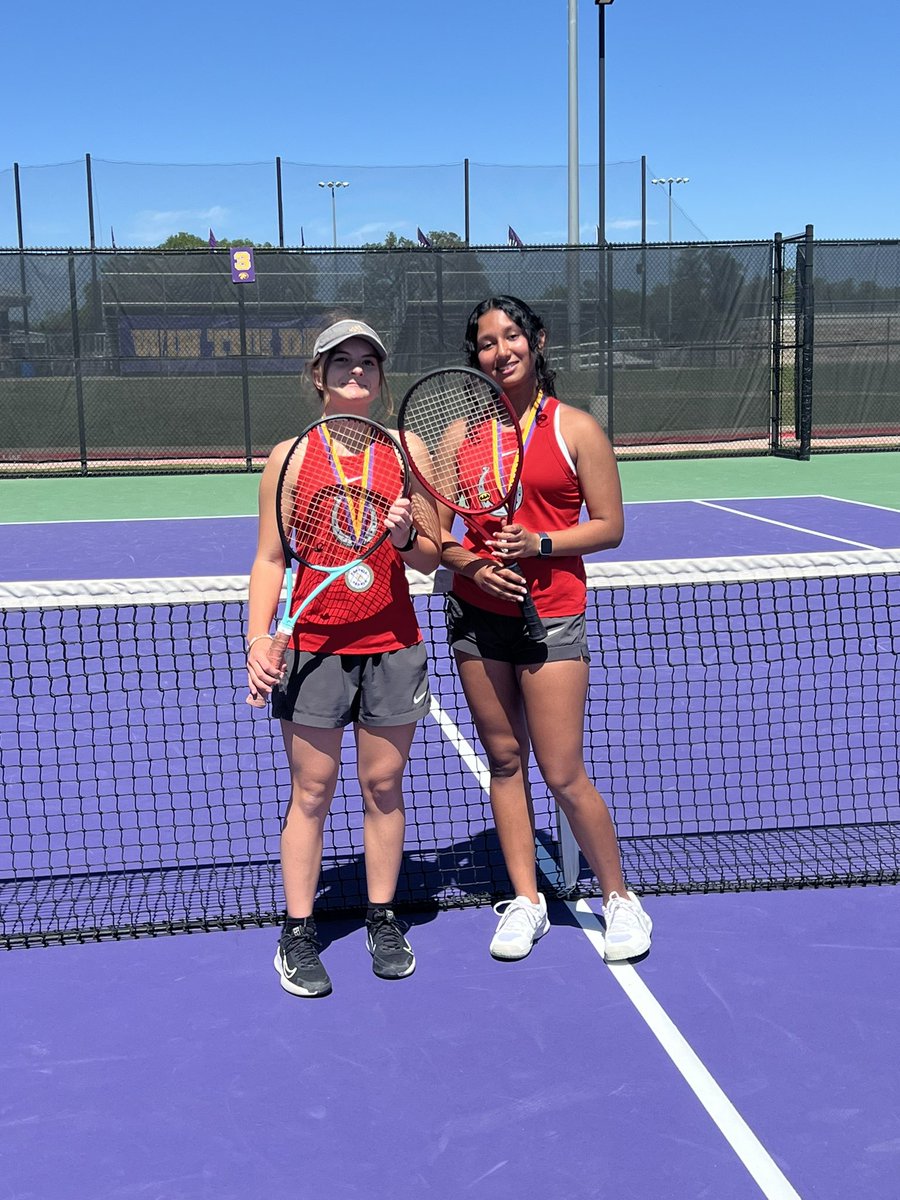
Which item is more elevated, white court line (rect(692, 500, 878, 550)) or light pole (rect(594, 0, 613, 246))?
light pole (rect(594, 0, 613, 246))

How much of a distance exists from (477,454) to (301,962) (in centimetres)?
→ 132

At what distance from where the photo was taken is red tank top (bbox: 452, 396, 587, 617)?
3.06m

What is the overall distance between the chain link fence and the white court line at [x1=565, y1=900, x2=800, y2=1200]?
1317 centimetres

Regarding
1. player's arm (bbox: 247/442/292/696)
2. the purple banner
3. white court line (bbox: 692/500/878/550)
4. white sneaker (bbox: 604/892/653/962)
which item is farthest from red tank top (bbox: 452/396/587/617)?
the purple banner

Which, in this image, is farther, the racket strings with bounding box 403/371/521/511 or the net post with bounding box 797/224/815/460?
the net post with bounding box 797/224/815/460

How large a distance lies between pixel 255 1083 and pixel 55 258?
14586 mm

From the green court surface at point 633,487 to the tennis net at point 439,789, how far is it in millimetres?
6636

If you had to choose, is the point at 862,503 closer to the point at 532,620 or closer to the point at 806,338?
the point at 806,338

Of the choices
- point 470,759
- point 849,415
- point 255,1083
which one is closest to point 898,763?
point 470,759

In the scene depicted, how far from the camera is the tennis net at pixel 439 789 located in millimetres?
3617

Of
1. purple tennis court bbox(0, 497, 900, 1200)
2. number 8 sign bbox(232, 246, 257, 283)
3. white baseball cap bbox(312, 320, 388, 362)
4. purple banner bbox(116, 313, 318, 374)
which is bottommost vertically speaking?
purple tennis court bbox(0, 497, 900, 1200)

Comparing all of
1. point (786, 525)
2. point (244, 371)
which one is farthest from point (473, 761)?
point (244, 371)

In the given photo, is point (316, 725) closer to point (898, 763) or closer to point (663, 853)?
point (663, 853)

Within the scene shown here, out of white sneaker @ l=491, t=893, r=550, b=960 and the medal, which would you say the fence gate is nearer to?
white sneaker @ l=491, t=893, r=550, b=960
